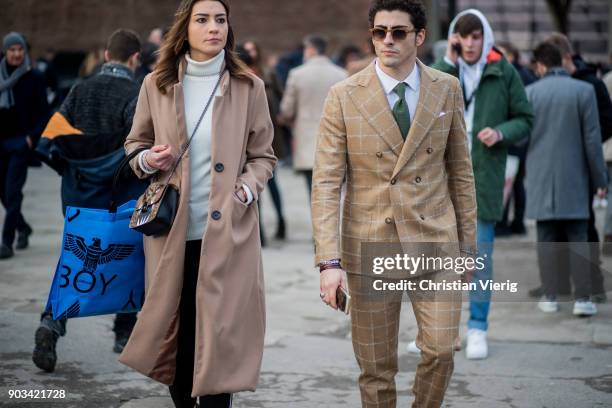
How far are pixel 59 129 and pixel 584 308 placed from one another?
4138 millimetres

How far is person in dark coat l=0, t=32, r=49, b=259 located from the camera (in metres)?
9.88

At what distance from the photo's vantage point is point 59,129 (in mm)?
6273

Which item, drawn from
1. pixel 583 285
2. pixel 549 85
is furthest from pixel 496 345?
pixel 549 85

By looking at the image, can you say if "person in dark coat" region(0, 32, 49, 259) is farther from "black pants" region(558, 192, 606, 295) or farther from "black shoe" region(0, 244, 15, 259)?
"black pants" region(558, 192, 606, 295)

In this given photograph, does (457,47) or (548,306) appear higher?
(457,47)

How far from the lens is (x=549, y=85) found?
7.84 meters

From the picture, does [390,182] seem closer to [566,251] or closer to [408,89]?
[408,89]

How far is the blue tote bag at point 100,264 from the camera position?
510 cm

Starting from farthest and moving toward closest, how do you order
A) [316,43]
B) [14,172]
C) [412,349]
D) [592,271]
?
[316,43]
[14,172]
[592,271]
[412,349]

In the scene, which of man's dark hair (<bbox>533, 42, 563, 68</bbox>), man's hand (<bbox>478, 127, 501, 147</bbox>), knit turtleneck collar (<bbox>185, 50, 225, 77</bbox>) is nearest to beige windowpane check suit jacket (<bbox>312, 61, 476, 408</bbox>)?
knit turtleneck collar (<bbox>185, 50, 225, 77</bbox>)

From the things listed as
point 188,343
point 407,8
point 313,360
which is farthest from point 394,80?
point 313,360

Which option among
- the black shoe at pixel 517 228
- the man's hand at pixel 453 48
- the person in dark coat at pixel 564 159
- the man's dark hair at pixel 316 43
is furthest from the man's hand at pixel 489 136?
the man's dark hair at pixel 316 43

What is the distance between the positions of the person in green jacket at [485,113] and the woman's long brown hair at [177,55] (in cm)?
228

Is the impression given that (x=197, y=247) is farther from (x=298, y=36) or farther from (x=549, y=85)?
(x=298, y=36)
